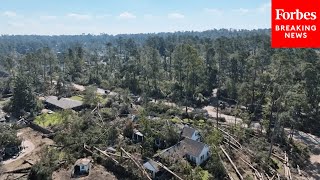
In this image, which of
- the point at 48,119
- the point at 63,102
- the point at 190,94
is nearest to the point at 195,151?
the point at 48,119

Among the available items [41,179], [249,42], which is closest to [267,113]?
[41,179]

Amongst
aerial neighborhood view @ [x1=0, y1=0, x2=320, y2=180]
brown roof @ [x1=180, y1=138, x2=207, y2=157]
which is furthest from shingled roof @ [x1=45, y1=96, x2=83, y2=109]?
brown roof @ [x1=180, y1=138, x2=207, y2=157]

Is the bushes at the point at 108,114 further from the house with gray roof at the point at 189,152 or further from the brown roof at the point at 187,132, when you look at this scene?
the house with gray roof at the point at 189,152

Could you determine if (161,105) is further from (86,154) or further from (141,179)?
(141,179)

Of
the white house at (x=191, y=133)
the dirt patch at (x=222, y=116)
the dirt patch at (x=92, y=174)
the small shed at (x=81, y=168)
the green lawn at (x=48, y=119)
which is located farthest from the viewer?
the dirt patch at (x=222, y=116)

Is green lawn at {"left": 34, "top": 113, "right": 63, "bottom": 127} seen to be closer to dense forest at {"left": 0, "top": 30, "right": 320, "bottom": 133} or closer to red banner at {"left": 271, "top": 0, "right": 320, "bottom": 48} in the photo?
dense forest at {"left": 0, "top": 30, "right": 320, "bottom": 133}

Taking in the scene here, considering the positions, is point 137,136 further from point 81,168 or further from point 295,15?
point 295,15

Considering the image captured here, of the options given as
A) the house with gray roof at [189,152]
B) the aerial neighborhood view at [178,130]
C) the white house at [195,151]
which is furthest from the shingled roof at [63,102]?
the white house at [195,151]

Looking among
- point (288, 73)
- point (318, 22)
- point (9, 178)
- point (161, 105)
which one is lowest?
point (9, 178)
